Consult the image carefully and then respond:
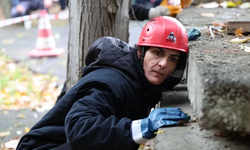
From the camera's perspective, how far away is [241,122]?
1594 millimetres

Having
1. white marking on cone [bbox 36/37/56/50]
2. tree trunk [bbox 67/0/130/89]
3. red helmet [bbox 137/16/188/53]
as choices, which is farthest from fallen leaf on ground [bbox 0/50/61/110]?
red helmet [bbox 137/16/188/53]

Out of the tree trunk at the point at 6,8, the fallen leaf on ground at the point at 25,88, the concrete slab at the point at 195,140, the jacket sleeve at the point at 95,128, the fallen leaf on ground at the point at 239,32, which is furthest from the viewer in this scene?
the tree trunk at the point at 6,8

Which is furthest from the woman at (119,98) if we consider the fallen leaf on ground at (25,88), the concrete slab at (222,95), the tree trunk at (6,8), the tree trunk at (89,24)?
the tree trunk at (6,8)

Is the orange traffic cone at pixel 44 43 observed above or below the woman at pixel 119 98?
below

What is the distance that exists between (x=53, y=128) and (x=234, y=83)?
1433 millimetres

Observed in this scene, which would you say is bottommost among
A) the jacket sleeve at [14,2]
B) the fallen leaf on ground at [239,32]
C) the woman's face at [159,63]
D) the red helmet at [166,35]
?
the jacket sleeve at [14,2]

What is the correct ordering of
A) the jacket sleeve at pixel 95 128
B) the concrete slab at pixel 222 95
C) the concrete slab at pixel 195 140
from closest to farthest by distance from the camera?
the concrete slab at pixel 222 95 → the concrete slab at pixel 195 140 → the jacket sleeve at pixel 95 128

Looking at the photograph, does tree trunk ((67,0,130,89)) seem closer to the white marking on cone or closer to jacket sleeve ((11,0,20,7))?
the white marking on cone

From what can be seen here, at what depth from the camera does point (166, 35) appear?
2.57 metres

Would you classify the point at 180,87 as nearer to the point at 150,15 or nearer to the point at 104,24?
the point at 104,24

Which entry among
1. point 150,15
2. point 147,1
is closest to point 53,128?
point 150,15

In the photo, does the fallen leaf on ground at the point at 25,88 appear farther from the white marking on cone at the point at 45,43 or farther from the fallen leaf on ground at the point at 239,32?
the fallen leaf on ground at the point at 239,32

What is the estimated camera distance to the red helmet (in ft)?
8.36

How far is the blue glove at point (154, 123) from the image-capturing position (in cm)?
207
